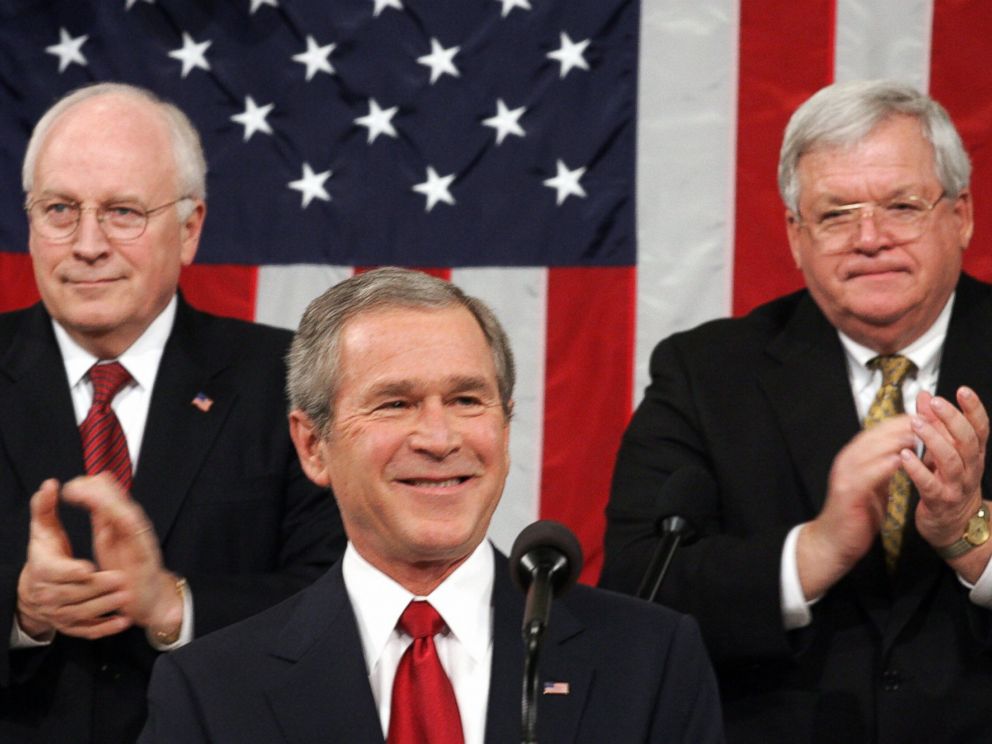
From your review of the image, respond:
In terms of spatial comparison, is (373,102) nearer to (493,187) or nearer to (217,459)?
(493,187)

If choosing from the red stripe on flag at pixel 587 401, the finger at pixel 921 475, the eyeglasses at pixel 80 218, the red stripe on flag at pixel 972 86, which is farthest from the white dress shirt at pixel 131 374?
the red stripe on flag at pixel 972 86

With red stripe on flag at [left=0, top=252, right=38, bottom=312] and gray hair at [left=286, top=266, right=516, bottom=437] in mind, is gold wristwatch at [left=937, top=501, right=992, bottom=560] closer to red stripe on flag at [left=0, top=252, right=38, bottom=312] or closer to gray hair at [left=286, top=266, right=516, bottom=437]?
gray hair at [left=286, top=266, right=516, bottom=437]

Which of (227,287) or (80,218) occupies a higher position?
(227,287)

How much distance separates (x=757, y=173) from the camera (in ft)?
Answer: 13.4

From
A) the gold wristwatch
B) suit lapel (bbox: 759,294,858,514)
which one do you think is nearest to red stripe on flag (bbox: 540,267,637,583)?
suit lapel (bbox: 759,294,858,514)

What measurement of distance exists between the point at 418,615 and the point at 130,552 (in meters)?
0.68

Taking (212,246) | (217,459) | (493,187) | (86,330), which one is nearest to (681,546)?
(217,459)

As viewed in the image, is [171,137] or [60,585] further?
[171,137]

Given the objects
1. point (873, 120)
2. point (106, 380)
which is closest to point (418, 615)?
point (106, 380)

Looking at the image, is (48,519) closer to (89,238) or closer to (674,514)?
(89,238)

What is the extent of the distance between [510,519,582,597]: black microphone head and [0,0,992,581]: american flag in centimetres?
224

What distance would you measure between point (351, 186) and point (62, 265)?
3.93 ft

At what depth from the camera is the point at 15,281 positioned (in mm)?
4332

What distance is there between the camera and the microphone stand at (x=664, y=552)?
2646 millimetres
